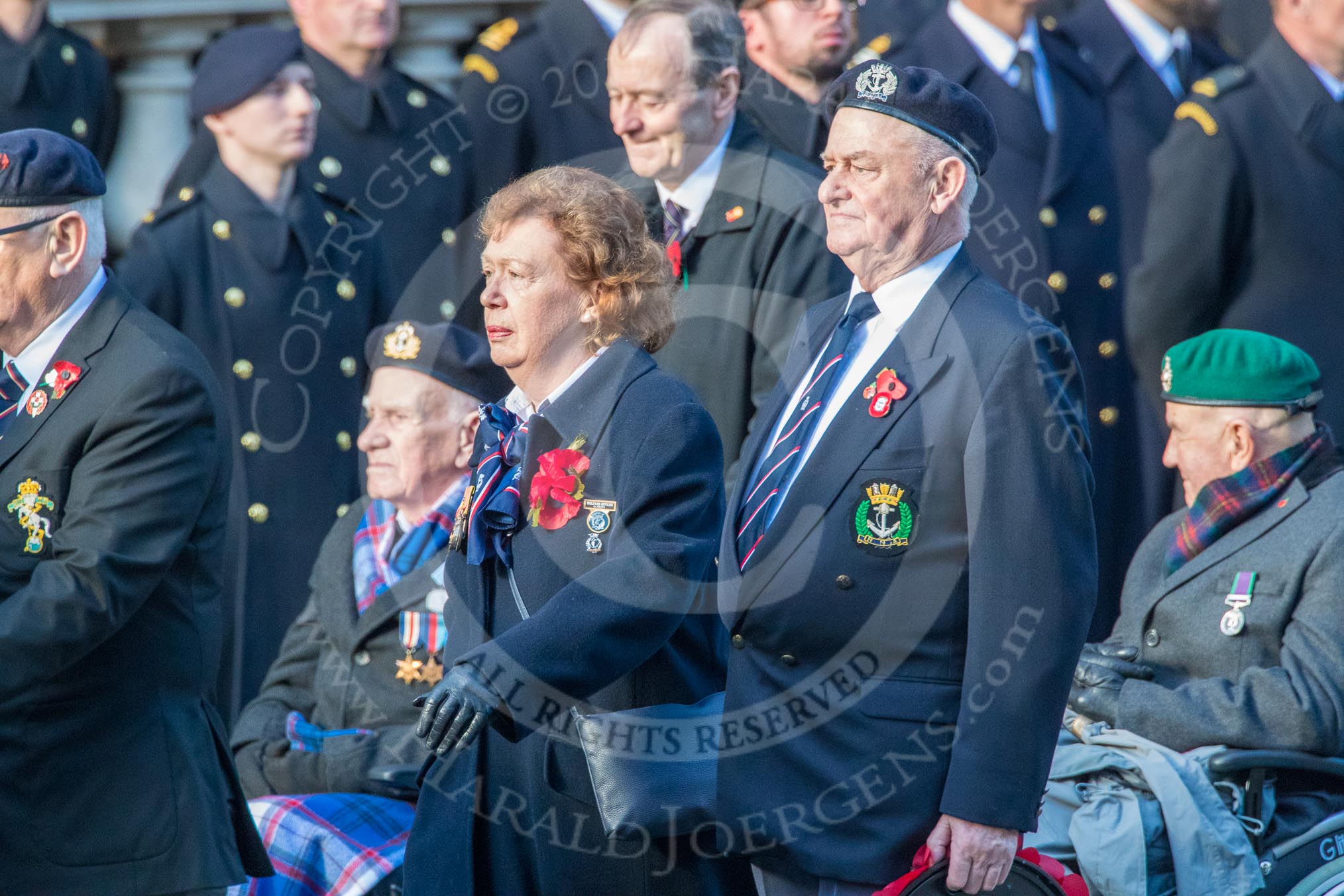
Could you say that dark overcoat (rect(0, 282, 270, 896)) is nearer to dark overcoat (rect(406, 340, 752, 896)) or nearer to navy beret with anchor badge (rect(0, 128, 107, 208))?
navy beret with anchor badge (rect(0, 128, 107, 208))

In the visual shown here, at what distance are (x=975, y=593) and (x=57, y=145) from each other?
6.27 ft

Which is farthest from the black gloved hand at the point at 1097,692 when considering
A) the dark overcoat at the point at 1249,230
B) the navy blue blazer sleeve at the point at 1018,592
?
the dark overcoat at the point at 1249,230

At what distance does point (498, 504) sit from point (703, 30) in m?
1.69

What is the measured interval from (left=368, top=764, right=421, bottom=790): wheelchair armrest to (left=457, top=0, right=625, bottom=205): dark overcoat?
190cm

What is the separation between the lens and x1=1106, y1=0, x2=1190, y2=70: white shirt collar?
607 cm

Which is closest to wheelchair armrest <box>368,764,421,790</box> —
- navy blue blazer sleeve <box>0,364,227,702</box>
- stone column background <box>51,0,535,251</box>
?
navy blue blazer sleeve <box>0,364,227,702</box>

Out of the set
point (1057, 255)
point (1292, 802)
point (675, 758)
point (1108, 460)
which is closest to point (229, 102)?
point (1057, 255)

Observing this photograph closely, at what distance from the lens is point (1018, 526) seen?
9.32 feet

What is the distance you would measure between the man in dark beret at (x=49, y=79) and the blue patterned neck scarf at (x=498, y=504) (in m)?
3.22

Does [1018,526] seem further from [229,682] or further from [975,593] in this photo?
[229,682]

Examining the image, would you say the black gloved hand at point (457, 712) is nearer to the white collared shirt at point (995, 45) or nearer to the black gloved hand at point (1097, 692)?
the black gloved hand at point (1097, 692)

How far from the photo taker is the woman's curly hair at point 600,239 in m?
3.18

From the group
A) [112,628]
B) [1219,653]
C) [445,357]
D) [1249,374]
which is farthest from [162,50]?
[1219,653]

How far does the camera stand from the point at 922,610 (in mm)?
2910
